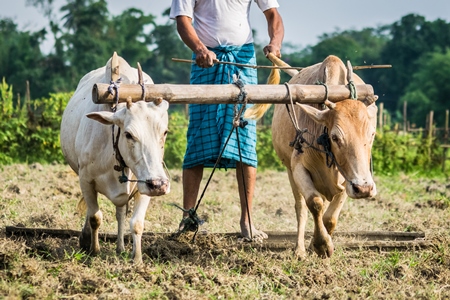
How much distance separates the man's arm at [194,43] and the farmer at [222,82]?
136mm

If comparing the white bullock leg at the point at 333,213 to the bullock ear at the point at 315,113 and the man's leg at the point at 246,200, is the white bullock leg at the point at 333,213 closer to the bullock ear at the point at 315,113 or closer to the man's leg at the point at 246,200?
the bullock ear at the point at 315,113

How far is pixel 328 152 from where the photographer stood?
4.75 metres

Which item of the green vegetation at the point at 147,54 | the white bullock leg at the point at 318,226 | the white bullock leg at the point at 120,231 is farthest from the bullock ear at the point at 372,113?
the green vegetation at the point at 147,54

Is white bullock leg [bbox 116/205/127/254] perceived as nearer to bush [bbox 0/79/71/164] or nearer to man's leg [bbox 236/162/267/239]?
man's leg [bbox 236/162/267/239]

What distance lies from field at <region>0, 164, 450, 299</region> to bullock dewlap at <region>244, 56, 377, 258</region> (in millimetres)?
308

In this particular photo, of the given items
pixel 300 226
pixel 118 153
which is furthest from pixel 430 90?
pixel 118 153

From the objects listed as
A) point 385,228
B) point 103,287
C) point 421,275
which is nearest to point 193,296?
point 103,287

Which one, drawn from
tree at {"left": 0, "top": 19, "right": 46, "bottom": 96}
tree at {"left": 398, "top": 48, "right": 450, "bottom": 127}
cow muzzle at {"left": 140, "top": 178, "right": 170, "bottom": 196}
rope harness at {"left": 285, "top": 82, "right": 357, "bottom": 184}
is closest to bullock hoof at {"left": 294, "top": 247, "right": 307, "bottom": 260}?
rope harness at {"left": 285, "top": 82, "right": 357, "bottom": 184}

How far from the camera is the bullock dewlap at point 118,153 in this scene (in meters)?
4.32

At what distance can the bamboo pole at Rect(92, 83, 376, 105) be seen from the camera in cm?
443

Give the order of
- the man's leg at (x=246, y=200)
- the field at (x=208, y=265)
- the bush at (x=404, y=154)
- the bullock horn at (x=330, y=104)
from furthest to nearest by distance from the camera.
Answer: the bush at (x=404, y=154), the man's leg at (x=246, y=200), the bullock horn at (x=330, y=104), the field at (x=208, y=265)

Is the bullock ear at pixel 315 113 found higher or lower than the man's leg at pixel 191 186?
higher

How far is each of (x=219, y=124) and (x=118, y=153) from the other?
142 centimetres

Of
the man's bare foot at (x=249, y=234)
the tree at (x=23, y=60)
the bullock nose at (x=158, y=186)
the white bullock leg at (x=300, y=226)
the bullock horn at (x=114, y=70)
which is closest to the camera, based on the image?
the bullock nose at (x=158, y=186)
